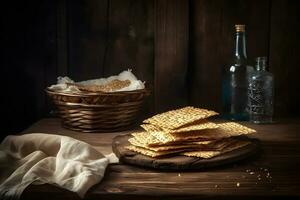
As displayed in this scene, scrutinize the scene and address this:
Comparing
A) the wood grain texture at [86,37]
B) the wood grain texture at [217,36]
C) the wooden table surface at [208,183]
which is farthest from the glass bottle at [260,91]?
the wood grain texture at [86,37]

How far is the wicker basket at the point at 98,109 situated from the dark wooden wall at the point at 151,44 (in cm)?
27

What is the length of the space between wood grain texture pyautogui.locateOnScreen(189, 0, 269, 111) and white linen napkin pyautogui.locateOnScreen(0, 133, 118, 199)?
0.65 meters

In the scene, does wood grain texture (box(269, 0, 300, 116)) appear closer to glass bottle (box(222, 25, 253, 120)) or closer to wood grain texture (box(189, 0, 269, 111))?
wood grain texture (box(189, 0, 269, 111))

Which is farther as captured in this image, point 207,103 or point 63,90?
point 207,103

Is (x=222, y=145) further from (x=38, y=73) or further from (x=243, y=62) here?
(x=38, y=73)

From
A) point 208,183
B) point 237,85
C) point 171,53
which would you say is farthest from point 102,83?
point 208,183

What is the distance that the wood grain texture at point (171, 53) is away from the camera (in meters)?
1.57

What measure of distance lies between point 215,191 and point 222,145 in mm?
214

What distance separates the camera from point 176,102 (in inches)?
63.7

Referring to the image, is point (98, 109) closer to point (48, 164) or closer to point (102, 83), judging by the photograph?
point (102, 83)

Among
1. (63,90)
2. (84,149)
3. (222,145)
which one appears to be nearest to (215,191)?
(222,145)

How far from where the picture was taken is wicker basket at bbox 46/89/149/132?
129cm

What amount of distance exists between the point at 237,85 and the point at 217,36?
0.71 ft

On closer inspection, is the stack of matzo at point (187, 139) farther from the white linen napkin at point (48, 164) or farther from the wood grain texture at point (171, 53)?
the wood grain texture at point (171, 53)
